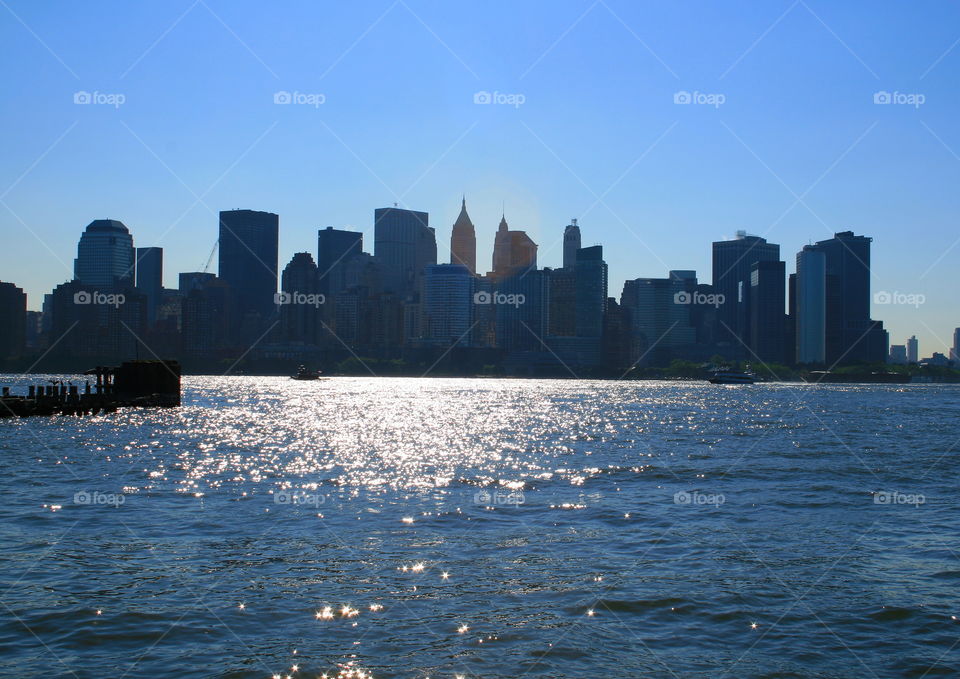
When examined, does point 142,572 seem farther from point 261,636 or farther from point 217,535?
point 261,636

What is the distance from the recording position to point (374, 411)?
102 meters

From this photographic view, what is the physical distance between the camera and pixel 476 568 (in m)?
20.8

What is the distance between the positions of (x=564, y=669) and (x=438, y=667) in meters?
2.10

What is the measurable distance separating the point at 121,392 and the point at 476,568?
87342 mm

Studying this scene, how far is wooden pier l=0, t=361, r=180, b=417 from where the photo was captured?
83.1 meters

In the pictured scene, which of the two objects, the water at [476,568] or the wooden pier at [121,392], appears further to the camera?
the wooden pier at [121,392]

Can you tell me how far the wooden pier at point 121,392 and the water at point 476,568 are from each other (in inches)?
1574

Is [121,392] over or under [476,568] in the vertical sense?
over

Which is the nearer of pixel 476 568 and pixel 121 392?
pixel 476 568

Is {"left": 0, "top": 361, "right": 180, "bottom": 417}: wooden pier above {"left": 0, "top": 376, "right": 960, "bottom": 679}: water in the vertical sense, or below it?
above

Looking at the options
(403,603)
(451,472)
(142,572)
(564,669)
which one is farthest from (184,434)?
(564,669)

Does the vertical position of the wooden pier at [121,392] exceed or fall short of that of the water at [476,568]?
it exceeds it

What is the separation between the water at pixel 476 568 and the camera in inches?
601

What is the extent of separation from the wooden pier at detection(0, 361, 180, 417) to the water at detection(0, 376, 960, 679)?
39971 mm
